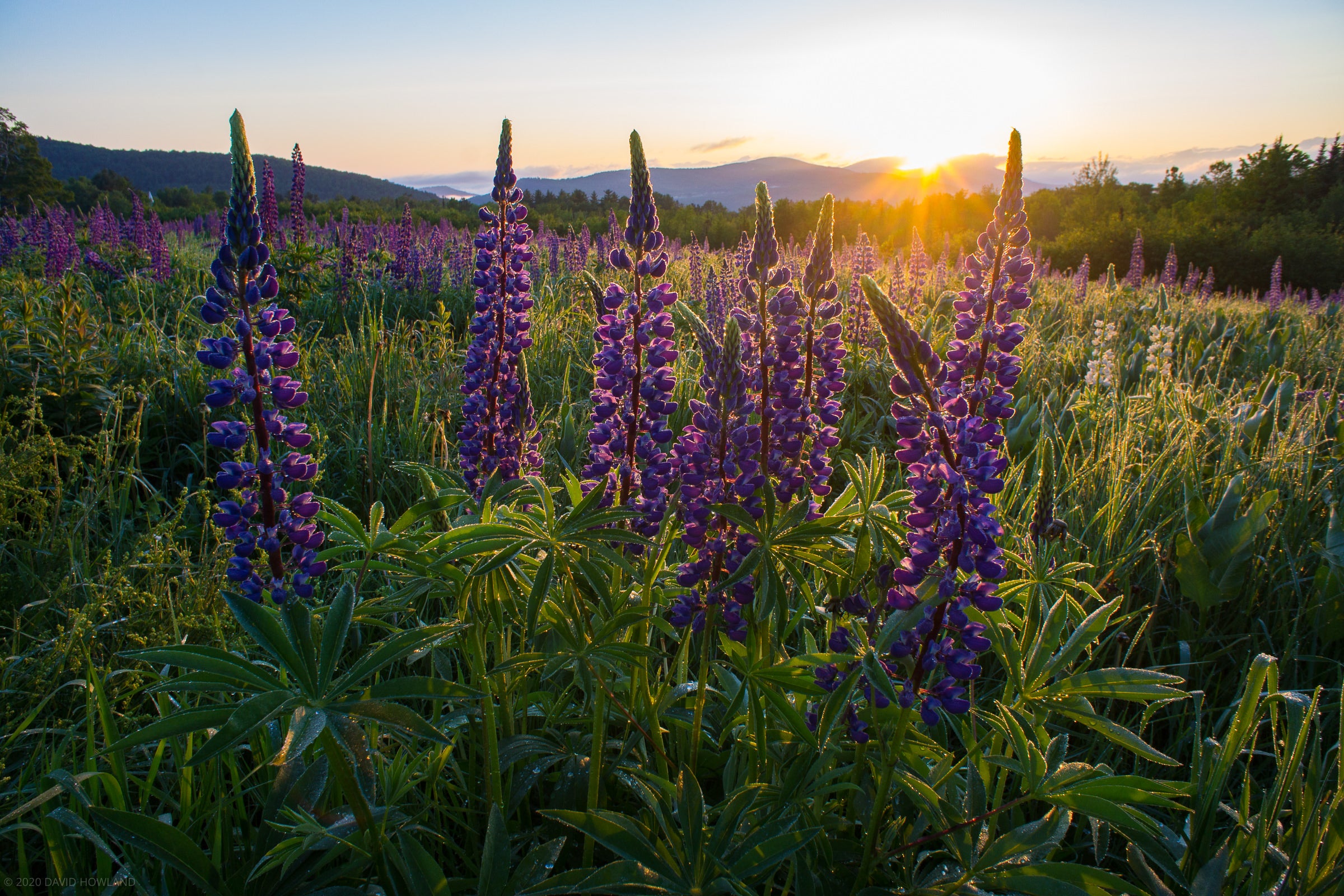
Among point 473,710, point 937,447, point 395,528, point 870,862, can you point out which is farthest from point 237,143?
point 870,862

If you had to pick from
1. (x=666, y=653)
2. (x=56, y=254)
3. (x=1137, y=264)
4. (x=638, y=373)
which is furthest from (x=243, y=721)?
(x=1137, y=264)

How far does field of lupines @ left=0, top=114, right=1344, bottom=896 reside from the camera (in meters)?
1.34

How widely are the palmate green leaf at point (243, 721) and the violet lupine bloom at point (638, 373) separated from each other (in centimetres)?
91

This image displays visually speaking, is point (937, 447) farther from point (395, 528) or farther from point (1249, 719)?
point (395, 528)

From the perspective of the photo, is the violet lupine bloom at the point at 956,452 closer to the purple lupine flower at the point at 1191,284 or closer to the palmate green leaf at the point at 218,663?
the palmate green leaf at the point at 218,663

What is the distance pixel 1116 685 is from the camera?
164cm

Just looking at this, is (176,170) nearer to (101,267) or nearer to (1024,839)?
(101,267)

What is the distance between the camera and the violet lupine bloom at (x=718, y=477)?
62.3 inches

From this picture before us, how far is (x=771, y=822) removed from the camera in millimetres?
1416

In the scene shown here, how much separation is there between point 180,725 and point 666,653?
4.35 ft

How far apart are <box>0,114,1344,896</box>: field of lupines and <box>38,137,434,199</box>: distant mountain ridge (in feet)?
291

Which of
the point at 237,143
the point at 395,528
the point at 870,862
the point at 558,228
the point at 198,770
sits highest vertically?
the point at 558,228

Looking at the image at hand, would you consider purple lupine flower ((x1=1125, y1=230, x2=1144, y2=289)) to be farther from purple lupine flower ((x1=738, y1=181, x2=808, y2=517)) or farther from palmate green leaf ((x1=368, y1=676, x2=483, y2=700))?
palmate green leaf ((x1=368, y1=676, x2=483, y2=700))

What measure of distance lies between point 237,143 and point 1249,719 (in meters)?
2.64
